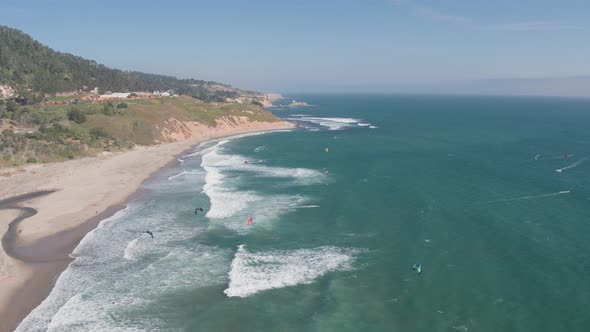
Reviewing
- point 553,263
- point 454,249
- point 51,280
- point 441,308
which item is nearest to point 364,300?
point 441,308

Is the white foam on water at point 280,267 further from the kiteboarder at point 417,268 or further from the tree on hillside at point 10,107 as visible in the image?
the tree on hillside at point 10,107

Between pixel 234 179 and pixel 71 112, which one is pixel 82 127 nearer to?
pixel 71 112

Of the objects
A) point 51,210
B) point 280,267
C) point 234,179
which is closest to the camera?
point 280,267

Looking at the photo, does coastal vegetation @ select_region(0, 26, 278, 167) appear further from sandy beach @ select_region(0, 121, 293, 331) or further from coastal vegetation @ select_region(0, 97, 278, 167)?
sandy beach @ select_region(0, 121, 293, 331)

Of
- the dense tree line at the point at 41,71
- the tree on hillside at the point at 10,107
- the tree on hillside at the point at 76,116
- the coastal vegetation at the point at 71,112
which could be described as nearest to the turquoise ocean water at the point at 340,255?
the coastal vegetation at the point at 71,112

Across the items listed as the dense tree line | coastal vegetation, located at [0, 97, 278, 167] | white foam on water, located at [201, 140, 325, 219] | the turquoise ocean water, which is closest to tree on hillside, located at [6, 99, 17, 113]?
coastal vegetation, located at [0, 97, 278, 167]

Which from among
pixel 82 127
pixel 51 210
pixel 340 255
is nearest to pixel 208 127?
pixel 82 127

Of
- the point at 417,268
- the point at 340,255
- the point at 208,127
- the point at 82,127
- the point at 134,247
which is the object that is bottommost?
the point at 134,247
